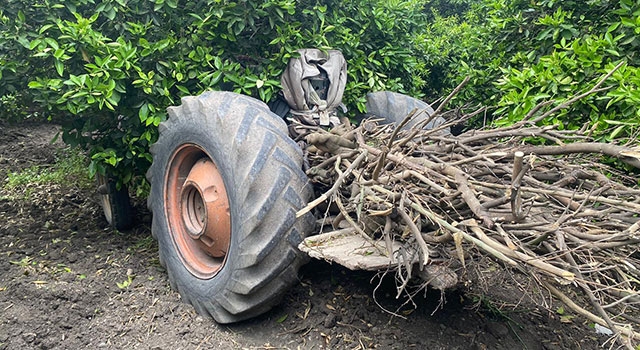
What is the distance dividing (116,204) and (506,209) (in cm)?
302

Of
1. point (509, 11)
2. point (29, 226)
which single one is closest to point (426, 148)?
point (509, 11)

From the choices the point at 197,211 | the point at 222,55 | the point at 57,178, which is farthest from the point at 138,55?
the point at 57,178

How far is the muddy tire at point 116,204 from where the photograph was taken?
3904mm

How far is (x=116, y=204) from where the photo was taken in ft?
12.8

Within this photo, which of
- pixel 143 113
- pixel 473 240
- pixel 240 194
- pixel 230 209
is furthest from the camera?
pixel 143 113

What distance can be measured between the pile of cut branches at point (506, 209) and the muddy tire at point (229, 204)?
23 cm

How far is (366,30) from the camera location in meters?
4.18

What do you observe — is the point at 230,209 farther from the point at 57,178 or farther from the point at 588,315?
the point at 57,178

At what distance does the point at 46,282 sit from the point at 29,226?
1.08m

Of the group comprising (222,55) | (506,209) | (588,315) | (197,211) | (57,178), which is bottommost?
(57,178)

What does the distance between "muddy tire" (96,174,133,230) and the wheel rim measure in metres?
1.01

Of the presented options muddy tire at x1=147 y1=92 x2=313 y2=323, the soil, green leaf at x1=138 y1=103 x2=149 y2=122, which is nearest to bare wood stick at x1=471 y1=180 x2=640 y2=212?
the soil

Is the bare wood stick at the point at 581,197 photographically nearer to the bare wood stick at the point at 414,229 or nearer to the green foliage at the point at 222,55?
the bare wood stick at the point at 414,229

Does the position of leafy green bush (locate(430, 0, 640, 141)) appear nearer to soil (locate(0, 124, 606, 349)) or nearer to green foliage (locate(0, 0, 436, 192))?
soil (locate(0, 124, 606, 349))
